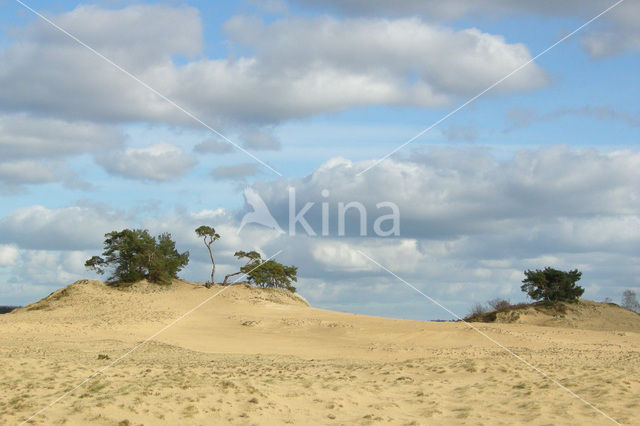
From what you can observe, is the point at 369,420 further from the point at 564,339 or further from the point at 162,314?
the point at 162,314

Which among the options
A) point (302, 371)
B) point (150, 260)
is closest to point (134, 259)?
point (150, 260)

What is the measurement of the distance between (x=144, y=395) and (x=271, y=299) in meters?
24.9

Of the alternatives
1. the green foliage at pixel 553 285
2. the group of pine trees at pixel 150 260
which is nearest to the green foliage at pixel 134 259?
the group of pine trees at pixel 150 260

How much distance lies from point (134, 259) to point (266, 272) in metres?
8.19

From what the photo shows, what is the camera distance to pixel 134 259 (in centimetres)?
3738

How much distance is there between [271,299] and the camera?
37.2m

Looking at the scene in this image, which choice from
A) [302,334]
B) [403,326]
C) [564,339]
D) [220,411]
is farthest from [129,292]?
[220,411]

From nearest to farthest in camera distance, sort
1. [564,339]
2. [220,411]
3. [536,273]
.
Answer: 1. [220,411]
2. [564,339]
3. [536,273]

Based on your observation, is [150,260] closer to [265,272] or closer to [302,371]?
[265,272]

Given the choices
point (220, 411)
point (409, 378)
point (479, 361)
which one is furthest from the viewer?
point (479, 361)

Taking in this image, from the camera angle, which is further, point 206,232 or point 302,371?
point 206,232

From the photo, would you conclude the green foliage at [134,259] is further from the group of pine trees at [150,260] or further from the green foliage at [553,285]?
the green foliage at [553,285]

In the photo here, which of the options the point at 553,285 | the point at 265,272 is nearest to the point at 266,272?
the point at 265,272

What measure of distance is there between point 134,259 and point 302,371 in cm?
2364
